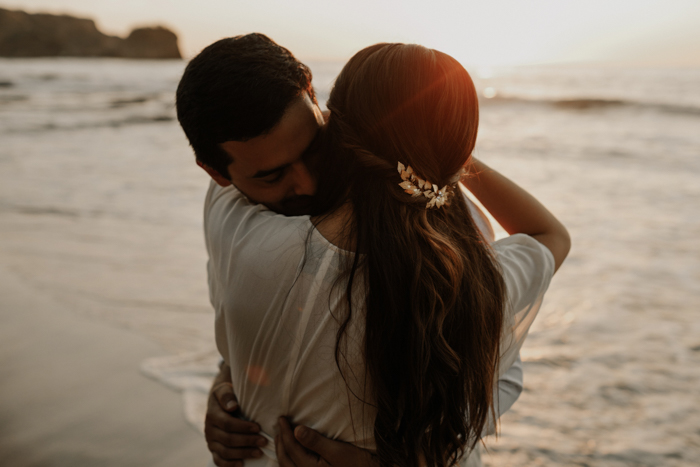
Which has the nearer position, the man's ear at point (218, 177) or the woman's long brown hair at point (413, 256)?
the woman's long brown hair at point (413, 256)

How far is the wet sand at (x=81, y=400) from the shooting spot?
2367 mm

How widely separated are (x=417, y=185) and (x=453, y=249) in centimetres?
16

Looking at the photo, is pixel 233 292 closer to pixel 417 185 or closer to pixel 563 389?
pixel 417 185

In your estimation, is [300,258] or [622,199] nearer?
[300,258]

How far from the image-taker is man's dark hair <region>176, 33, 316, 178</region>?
A: 129 centimetres

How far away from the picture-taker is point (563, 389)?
3.06m

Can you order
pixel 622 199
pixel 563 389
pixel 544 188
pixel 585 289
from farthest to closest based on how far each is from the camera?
1. pixel 544 188
2. pixel 622 199
3. pixel 585 289
4. pixel 563 389

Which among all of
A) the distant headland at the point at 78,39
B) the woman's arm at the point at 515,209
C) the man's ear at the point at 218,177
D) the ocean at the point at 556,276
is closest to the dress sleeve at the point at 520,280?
the woman's arm at the point at 515,209

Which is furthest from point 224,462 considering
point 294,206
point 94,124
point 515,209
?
point 94,124

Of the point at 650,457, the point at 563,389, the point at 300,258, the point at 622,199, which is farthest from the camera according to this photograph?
the point at 622,199

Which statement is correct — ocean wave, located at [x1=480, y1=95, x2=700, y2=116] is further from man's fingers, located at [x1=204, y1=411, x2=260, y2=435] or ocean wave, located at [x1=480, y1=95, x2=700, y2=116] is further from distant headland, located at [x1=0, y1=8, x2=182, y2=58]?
distant headland, located at [x1=0, y1=8, x2=182, y2=58]

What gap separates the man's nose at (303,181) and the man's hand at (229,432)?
0.64 m

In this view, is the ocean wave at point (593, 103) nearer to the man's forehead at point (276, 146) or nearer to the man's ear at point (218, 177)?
the man's forehead at point (276, 146)

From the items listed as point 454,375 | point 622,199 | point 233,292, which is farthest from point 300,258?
point 622,199
